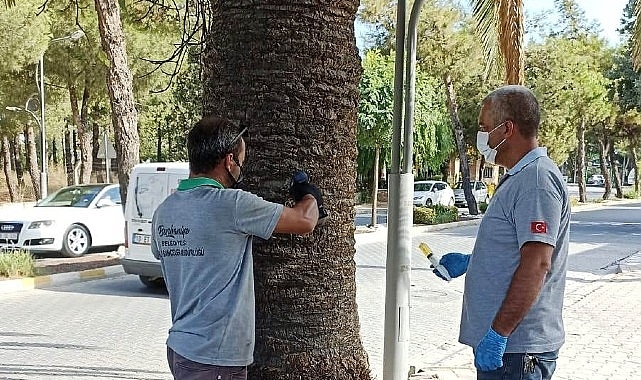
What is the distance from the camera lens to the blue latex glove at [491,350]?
121 inches

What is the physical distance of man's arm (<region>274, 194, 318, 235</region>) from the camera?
3031 millimetres

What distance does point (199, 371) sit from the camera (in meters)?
3.08

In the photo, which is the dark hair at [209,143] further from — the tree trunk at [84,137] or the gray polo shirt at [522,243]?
the tree trunk at [84,137]

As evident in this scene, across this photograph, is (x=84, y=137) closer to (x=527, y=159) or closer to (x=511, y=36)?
(x=511, y=36)

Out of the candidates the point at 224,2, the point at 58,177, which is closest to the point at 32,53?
the point at 224,2

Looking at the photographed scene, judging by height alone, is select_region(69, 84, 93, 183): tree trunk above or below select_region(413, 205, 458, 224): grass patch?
above

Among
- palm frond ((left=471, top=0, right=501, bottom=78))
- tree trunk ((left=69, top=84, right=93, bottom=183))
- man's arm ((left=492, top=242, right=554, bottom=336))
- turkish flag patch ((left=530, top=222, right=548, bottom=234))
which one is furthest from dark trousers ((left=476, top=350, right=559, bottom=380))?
tree trunk ((left=69, top=84, right=93, bottom=183))

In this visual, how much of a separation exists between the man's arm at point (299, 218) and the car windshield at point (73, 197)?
14335 millimetres

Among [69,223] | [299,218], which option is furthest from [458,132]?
[299,218]

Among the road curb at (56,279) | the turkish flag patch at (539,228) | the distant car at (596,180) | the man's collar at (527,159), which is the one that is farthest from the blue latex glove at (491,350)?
the distant car at (596,180)

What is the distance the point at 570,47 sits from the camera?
3866 cm

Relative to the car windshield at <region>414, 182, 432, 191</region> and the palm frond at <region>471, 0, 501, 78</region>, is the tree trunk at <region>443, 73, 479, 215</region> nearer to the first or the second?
the car windshield at <region>414, 182, 432, 191</region>

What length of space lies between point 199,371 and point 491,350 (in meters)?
1.20

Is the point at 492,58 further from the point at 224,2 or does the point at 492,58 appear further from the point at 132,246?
the point at 224,2
